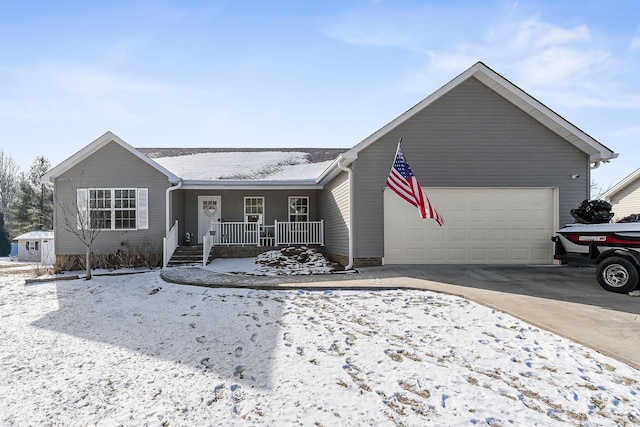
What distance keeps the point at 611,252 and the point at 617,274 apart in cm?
41

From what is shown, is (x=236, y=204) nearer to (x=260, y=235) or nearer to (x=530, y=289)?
(x=260, y=235)

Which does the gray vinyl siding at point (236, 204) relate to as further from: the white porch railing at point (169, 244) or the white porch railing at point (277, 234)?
the white porch railing at point (169, 244)

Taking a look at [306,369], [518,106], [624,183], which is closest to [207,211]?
[518,106]

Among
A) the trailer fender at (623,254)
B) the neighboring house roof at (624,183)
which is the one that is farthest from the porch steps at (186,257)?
the neighboring house roof at (624,183)

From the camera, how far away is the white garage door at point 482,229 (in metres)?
10.5

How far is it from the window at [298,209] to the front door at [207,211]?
285 centimetres

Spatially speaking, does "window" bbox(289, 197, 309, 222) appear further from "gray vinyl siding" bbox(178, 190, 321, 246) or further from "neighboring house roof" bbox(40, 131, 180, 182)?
"neighboring house roof" bbox(40, 131, 180, 182)

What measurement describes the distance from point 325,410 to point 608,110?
15115mm

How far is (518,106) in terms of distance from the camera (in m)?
10.5

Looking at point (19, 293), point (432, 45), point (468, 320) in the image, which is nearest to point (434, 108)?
point (432, 45)

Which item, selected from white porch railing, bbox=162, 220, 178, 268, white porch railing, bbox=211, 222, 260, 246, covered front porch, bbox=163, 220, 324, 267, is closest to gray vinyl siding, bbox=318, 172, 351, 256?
covered front porch, bbox=163, 220, 324, 267

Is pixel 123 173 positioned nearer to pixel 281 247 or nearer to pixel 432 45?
pixel 281 247

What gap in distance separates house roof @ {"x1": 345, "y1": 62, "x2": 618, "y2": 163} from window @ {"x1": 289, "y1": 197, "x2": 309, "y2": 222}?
564 cm

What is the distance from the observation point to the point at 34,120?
48.0 ft
